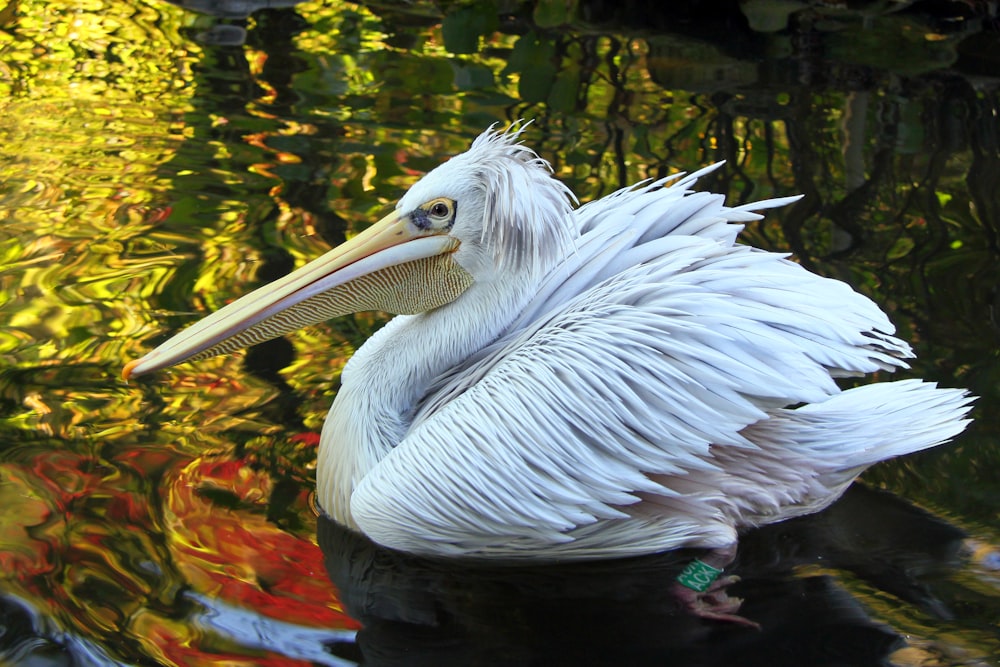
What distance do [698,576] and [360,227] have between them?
6.24ft

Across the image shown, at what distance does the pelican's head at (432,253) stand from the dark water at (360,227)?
349mm

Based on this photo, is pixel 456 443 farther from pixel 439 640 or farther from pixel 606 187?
pixel 606 187

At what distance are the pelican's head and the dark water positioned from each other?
35 centimetres

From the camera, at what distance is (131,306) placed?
3795mm

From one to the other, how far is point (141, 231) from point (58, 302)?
1.84 feet

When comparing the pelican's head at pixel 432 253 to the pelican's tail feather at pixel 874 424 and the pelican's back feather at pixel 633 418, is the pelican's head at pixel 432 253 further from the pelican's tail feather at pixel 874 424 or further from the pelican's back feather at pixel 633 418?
the pelican's tail feather at pixel 874 424

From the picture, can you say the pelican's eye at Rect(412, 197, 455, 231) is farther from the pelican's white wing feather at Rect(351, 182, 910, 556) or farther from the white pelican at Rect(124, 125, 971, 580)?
the pelican's white wing feather at Rect(351, 182, 910, 556)

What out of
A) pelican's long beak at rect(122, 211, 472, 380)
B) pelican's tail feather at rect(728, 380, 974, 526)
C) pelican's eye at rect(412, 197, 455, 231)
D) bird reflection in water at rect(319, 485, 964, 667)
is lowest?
bird reflection in water at rect(319, 485, 964, 667)

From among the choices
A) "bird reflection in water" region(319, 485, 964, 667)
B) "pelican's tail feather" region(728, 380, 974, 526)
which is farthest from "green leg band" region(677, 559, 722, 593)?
"pelican's tail feather" region(728, 380, 974, 526)

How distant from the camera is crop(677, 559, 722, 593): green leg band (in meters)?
2.85

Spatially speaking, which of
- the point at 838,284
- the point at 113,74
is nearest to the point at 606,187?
the point at 838,284

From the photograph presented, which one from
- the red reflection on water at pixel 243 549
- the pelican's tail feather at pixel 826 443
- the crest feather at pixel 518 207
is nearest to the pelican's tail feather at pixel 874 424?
the pelican's tail feather at pixel 826 443

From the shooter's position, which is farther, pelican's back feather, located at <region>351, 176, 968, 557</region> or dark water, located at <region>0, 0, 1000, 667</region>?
pelican's back feather, located at <region>351, 176, 968, 557</region>

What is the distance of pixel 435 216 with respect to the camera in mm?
3025
